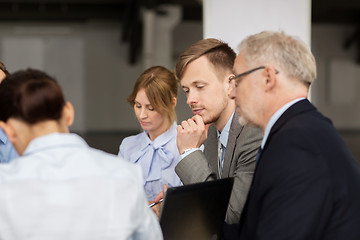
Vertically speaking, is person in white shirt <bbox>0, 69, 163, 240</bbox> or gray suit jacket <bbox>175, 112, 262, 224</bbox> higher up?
person in white shirt <bbox>0, 69, 163, 240</bbox>

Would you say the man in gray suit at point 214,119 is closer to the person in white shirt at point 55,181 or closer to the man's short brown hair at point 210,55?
the man's short brown hair at point 210,55

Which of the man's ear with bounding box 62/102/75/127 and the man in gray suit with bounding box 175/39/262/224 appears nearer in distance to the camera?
the man's ear with bounding box 62/102/75/127

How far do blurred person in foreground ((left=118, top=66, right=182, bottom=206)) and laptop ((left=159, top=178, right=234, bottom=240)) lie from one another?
874 millimetres

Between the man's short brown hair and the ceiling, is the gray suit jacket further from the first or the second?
the ceiling

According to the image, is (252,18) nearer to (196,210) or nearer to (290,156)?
(196,210)

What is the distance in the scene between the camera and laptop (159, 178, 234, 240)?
1.69 m

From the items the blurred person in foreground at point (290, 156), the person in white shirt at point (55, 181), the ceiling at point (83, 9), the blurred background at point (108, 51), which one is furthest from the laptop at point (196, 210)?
the blurred background at point (108, 51)

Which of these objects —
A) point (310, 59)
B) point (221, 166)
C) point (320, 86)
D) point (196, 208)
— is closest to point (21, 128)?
point (196, 208)

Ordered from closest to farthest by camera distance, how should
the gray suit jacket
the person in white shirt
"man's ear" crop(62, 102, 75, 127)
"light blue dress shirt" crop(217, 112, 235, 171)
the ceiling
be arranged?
the person in white shirt → "man's ear" crop(62, 102, 75, 127) → the gray suit jacket → "light blue dress shirt" crop(217, 112, 235, 171) → the ceiling

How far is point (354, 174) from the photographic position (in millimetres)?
1547

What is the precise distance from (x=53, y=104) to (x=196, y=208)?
689 mm

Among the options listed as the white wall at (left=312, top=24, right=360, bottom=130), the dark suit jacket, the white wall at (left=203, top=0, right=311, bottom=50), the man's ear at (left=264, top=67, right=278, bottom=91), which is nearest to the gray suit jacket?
the dark suit jacket

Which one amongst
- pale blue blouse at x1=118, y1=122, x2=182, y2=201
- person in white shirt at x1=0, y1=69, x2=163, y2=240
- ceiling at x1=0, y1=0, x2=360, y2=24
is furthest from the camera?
ceiling at x1=0, y1=0, x2=360, y2=24

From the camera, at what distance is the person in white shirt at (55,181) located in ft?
4.17
